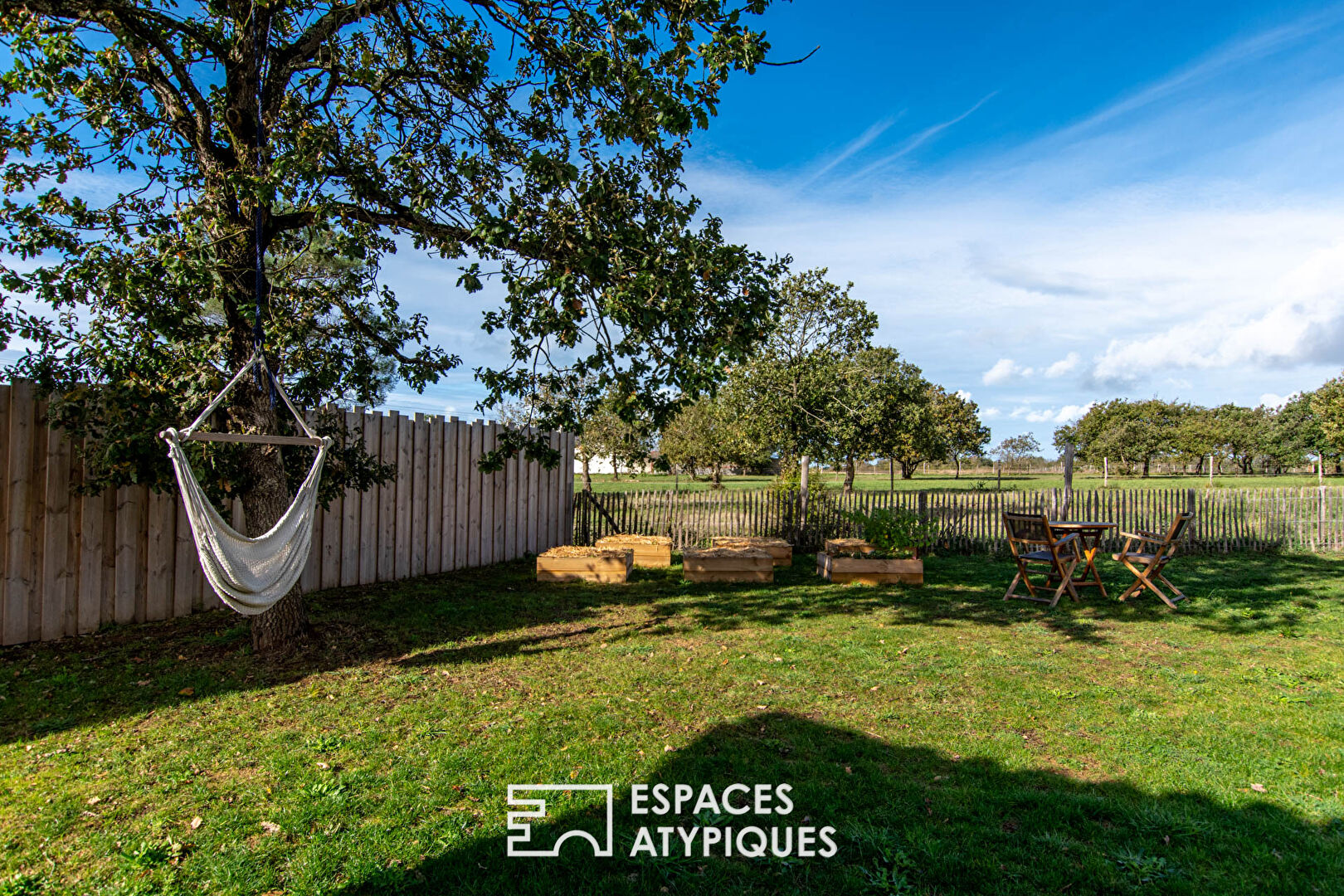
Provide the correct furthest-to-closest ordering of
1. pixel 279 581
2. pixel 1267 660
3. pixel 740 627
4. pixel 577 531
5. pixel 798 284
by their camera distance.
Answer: pixel 798 284 → pixel 577 531 → pixel 740 627 → pixel 1267 660 → pixel 279 581

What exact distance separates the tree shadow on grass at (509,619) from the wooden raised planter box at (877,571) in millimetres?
257

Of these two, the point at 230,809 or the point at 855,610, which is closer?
the point at 230,809

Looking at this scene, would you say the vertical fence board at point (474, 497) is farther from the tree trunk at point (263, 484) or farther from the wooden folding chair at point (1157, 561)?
the wooden folding chair at point (1157, 561)

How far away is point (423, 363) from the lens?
23.7ft

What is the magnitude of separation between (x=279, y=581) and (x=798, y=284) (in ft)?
56.9

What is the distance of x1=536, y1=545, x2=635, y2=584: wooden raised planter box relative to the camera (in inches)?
339

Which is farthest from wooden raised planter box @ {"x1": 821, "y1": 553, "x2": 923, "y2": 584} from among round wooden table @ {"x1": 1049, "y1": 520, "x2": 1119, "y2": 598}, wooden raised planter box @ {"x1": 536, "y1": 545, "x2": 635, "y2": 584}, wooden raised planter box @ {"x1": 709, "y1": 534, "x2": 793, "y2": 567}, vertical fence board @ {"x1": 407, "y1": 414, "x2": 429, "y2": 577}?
vertical fence board @ {"x1": 407, "y1": 414, "x2": 429, "y2": 577}

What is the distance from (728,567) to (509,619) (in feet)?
10.4

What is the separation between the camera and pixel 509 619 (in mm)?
6676

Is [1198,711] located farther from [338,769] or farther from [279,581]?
[279,581]

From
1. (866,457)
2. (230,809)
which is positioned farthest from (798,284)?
(230,809)

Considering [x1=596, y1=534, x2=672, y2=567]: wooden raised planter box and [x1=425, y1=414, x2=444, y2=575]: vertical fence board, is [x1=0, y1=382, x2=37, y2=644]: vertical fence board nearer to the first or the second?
[x1=425, y1=414, x2=444, y2=575]: vertical fence board

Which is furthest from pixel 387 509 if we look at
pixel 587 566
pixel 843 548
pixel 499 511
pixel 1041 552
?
pixel 1041 552

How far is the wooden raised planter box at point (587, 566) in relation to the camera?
861cm
